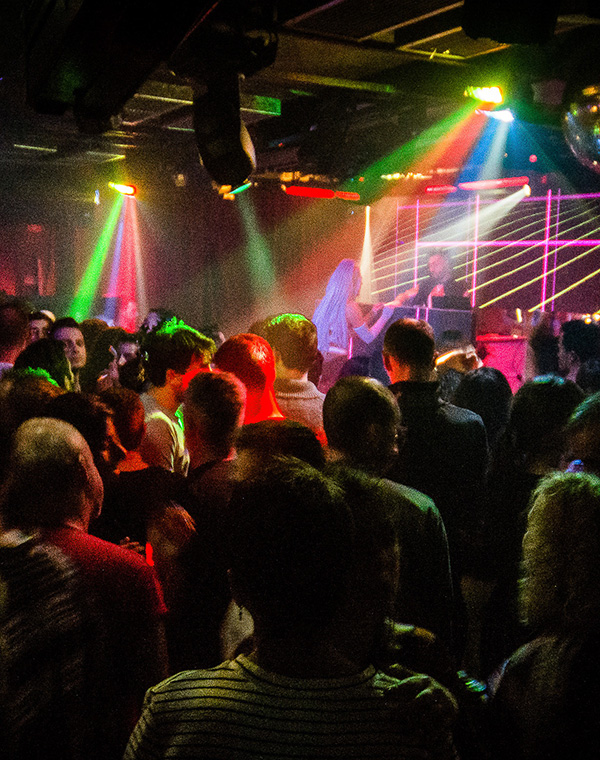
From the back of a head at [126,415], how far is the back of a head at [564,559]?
141 centimetres

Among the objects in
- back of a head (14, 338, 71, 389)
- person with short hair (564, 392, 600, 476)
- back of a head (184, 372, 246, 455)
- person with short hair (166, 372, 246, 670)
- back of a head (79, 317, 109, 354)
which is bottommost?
person with short hair (166, 372, 246, 670)

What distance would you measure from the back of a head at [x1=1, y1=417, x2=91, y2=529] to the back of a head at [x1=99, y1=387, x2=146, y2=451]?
0.66 meters

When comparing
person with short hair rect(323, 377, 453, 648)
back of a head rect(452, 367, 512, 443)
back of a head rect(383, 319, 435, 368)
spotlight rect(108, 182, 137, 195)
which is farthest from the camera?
spotlight rect(108, 182, 137, 195)

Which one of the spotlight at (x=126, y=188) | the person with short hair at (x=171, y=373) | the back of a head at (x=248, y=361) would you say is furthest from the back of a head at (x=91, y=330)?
the spotlight at (x=126, y=188)

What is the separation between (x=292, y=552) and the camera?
911 millimetres

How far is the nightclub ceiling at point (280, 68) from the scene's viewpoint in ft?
8.14

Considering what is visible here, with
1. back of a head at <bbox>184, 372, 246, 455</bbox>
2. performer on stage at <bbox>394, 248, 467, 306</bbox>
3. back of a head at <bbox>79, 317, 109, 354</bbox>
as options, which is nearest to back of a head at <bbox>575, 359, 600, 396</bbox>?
back of a head at <bbox>184, 372, 246, 455</bbox>

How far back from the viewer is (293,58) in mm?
4176

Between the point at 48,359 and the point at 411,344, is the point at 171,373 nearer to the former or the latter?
the point at 48,359

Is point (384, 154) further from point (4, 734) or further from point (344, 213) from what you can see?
point (4, 734)

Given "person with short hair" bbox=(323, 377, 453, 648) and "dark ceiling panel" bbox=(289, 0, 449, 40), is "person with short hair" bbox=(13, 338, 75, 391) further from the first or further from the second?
"dark ceiling panel" bbox=(289, 0, 449, 40)

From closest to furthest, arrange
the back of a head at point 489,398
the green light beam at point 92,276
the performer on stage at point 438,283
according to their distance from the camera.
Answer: the back of a head at point 489,398 < the performer on stage at point 438,283 < the green light beam at point 92,276

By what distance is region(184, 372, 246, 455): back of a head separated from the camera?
2035 millimetres

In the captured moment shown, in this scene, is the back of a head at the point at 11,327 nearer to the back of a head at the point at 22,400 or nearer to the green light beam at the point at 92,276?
the back of a head at the point at 22,400
